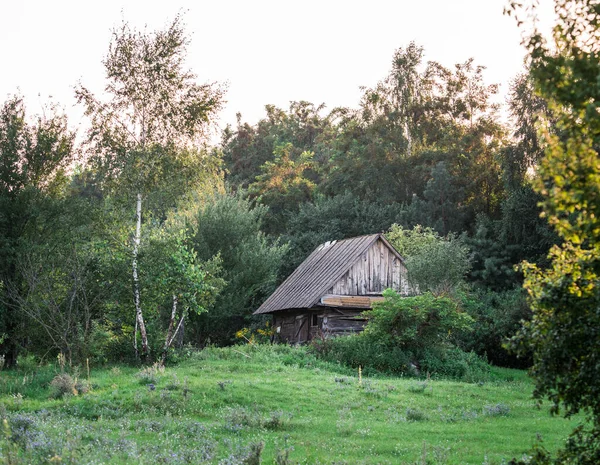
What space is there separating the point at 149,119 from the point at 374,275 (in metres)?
14.7

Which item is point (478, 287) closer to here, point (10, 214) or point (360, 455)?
point (10, 214)

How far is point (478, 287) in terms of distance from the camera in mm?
42344

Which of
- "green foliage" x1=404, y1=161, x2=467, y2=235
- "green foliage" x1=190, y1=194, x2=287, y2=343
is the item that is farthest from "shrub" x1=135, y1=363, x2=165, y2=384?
"green foliage" x1=404, y1=161, x2=467, y2=235

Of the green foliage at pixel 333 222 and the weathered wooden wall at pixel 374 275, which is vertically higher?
the green foliage at pixel 333 222

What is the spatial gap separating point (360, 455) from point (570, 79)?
7.60 m

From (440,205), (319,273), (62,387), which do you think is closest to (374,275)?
(319,273)

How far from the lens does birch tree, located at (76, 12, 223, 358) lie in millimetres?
25844

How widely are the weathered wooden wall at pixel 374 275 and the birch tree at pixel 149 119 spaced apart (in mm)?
11167

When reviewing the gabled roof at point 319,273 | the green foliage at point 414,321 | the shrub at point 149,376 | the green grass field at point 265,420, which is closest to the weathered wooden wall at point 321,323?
the gabled roof at point 319,273

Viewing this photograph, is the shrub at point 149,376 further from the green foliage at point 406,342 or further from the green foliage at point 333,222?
the green foliage at point 333,222

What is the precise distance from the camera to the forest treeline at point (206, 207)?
82.7ft

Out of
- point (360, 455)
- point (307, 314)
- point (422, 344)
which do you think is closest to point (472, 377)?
point (422, 344)

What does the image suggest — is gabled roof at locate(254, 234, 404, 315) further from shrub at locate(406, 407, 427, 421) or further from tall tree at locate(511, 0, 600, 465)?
tall tree at locate(511, 0, 600, 465)

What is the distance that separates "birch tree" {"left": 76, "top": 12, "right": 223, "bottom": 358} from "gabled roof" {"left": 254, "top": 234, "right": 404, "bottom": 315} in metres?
10.4
